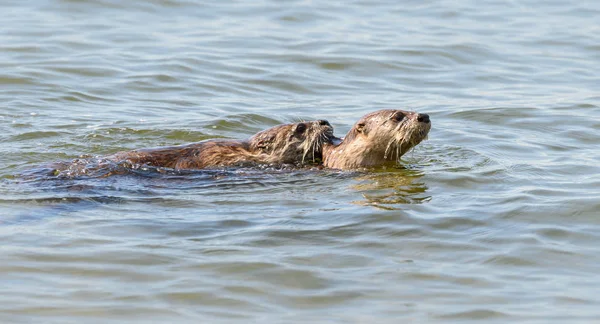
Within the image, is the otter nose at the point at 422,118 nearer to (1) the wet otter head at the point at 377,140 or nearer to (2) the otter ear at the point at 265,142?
(1) the wet otter head at the point at 377,140

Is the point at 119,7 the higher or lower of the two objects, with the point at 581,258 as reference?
higher

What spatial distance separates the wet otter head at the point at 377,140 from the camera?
8.49m

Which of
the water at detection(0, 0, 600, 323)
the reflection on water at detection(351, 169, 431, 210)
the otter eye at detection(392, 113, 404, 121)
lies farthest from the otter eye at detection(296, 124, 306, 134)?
the otter eye at detection(392, 113, 404, 121)

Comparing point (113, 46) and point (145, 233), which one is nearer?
point (145, 233)

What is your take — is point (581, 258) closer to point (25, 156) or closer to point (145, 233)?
point (145, 233)

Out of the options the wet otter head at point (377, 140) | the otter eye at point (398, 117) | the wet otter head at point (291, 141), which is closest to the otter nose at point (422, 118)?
the wet otter head at point (377, 140)

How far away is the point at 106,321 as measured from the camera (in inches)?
209

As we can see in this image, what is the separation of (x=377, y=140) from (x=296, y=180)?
0.82 m

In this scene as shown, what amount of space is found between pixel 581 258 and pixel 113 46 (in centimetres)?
938

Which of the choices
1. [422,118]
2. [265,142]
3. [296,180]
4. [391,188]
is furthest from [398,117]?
[265,142]

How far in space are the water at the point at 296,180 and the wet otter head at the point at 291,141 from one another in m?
0.24

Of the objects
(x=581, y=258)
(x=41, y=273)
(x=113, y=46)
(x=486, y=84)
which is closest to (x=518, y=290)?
(x=581, y=258)

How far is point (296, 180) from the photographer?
832cm

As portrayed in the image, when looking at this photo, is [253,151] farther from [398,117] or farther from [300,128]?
[398,117]
